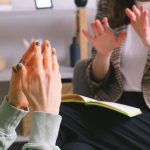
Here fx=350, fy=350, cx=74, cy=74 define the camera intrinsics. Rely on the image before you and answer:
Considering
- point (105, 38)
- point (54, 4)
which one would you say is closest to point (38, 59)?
point (105, 38)

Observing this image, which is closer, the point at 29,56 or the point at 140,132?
the point at 29,56

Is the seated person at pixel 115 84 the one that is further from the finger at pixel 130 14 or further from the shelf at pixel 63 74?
the shelf at pixel 63 74

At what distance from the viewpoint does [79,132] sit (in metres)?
1.24

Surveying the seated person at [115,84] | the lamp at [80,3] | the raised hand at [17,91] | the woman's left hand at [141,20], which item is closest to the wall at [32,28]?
the lamp at [80,3]

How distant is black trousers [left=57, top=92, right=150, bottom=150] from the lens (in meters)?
1.20

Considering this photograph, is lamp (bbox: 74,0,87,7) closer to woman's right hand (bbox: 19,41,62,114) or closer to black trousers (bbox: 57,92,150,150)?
black trousers (bbox: 57,92,150,150)

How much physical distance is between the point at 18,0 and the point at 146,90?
125cm

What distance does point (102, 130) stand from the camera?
1227mm

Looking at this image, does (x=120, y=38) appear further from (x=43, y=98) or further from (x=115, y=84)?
(x=43, y=98)

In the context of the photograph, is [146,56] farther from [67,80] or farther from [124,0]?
[67,80]

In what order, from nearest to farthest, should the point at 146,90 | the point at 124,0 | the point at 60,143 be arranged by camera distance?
the point at 60,143, the point at 146,90, the point at 124,0

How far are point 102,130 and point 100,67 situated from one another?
319 millimetres

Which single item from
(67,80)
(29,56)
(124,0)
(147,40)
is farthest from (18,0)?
(29,56)

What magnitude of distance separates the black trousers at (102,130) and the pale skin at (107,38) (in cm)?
23
